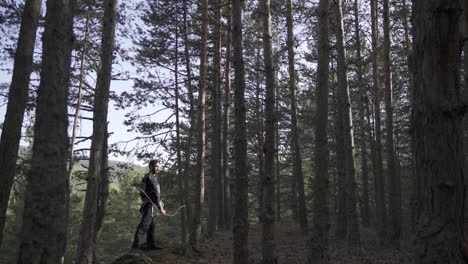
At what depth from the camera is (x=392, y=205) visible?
14.0 meters

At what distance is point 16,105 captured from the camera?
7922mm

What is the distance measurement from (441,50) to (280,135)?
28.2 metres

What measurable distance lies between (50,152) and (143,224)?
4.69 meters

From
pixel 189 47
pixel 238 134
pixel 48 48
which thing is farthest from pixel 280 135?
pixel 48 48

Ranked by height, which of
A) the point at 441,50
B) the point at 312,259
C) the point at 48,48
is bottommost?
the point at 312,259

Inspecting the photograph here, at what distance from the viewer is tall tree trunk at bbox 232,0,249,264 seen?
729 centimetres

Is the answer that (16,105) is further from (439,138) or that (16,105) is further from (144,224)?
(439,138)

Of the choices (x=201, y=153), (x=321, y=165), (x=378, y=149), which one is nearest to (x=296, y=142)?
(x=378, y=149)

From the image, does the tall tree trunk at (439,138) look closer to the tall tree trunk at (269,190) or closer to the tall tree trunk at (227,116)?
the tall tree trunk at (269,190)

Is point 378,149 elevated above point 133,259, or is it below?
above

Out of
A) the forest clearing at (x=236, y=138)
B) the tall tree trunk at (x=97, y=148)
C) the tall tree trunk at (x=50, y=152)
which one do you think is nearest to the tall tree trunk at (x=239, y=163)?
the forest clearing at (x=236, y=138)

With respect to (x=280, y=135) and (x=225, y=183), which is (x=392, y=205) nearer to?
(x=225, y=183)

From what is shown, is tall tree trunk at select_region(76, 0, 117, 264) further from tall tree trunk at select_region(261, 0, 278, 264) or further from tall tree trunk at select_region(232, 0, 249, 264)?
tall tree trunk at select_region(261, 0, 278, 264)

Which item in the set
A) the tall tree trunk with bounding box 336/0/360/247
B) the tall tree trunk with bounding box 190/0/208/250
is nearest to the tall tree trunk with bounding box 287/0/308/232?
the tall tree trunk with bounding box 336/0/360/247
